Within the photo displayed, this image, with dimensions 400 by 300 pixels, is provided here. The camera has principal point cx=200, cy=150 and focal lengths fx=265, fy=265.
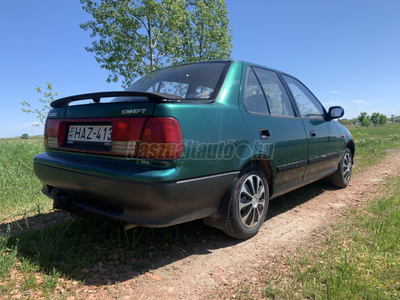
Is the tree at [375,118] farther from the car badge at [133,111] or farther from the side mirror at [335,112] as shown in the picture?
the car badge at [133,111]

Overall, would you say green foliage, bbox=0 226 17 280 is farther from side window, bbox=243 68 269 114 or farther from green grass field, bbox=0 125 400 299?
side window, bbox=243 68 269 114

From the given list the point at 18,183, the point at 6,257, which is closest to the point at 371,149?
the point at 18,183

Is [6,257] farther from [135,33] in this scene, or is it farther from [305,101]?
[135,33]

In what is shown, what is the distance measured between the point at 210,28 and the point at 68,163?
16971mm

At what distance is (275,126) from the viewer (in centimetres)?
281

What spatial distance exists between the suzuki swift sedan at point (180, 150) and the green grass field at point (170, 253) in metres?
0.38

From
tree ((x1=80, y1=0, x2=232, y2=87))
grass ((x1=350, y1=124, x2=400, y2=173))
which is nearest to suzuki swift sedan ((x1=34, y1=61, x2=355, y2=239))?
grass ((x1=350, y1=124, x2=400, y2=173))

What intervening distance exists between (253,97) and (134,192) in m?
1.55

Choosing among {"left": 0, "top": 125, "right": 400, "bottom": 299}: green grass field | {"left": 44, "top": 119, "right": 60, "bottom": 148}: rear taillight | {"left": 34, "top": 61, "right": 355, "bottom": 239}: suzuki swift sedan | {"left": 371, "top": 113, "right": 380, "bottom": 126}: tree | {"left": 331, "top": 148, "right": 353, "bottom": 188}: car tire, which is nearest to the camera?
{"left": 0, "top": 125, "right": 400, "bottom": 299}: green grass field

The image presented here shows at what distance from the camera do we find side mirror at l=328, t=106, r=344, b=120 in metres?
4.03

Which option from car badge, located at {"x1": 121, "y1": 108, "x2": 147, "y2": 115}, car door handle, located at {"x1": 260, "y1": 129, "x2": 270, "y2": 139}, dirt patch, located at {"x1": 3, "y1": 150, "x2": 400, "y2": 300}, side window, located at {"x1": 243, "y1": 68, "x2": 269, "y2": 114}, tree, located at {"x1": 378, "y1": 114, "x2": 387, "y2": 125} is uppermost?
tree, located at {"x1": 378, "y1": 114, "x2": 387, "y2": 125}

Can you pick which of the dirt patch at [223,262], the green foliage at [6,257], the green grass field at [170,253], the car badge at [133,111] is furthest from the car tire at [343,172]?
the green foliage at [6,257]

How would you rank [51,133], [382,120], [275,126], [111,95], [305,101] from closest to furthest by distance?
[111,95]
[51,133]
[275,126]
[305,101]
[382,120]

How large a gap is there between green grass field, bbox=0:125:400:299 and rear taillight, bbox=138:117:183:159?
94cm
